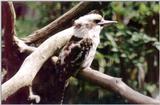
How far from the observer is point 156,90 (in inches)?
45.1

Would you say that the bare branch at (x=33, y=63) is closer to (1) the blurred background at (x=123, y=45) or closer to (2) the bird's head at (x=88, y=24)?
(2) the bird's head at (x=88, y=24)

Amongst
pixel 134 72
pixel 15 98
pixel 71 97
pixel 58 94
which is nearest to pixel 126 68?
pixel 134 72

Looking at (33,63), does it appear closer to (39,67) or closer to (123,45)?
(39,67)

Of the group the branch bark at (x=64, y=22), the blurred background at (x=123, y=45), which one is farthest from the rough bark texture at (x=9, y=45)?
the blurred background at (x=123, y=45)

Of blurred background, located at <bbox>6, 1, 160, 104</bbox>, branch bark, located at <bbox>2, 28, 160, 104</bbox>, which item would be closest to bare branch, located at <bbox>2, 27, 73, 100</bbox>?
branch bark, located at <bbox>2, 28, 160, 104</bbox>

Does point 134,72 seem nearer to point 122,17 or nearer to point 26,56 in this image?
point 122,17

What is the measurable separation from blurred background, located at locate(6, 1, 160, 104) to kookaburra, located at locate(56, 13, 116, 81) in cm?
18

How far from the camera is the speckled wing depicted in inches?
32.0

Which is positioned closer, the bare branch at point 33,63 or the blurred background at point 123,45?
the bare branch at point 33,63

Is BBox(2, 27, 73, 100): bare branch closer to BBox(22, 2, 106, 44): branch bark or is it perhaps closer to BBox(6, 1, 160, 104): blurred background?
BBox(22, 2, 106, 44): branch bark

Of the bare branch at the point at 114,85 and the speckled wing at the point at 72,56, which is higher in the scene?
the speckled wing at the point at 72,56

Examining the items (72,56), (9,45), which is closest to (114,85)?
(72,56)

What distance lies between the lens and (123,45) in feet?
3.69

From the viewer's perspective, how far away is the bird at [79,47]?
31.9 inches
